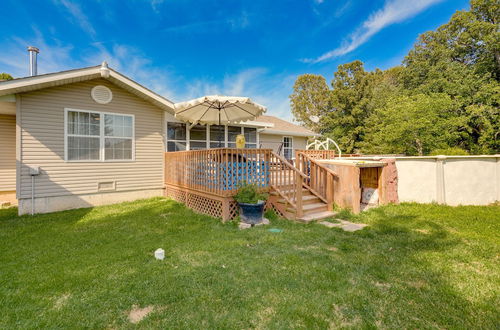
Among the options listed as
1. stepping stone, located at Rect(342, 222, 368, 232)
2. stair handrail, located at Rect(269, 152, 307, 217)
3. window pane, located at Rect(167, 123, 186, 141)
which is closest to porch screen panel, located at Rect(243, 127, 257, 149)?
window pane, located at Rect(167, 123, 186, 141)

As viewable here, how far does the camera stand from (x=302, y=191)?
19.8ft

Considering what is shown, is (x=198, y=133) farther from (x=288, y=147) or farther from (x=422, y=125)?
(x=422, y=125)

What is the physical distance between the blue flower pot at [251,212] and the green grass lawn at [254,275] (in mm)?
370

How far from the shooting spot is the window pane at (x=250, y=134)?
10290 mm

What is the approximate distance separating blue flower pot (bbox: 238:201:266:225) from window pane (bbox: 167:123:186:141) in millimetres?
4635

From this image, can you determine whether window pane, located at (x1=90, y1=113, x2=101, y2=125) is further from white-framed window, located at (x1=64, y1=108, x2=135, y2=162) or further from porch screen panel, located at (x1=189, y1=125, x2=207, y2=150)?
porch screen panel, located at (x1=189, y1=125, x2=207, y2=150)

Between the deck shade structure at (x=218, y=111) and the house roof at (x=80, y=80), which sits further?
the deck shade structure at (x=218, y=111)

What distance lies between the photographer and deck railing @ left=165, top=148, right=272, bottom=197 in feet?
16.8

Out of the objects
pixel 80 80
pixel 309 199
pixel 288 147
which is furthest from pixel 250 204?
pixel 288 147

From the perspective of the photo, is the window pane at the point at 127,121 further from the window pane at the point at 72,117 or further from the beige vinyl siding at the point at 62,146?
the window pane at the point at 72,117

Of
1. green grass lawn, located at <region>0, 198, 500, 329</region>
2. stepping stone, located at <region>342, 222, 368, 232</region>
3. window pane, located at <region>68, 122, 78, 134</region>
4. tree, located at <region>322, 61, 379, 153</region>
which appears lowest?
green grass lawn, located at <region>0, 198, 500, 329</region>

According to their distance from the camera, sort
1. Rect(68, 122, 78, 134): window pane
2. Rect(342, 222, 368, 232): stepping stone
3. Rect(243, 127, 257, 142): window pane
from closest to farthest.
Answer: Rect(342, 222, 368, 232): stepping stone < Rect(68, 122, 78, 134): window pane < Rect(243, 127, 257, 142): window pane

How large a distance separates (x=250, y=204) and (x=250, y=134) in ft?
20.1

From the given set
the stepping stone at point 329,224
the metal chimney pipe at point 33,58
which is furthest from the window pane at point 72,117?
the stepping stone at point 329,224
